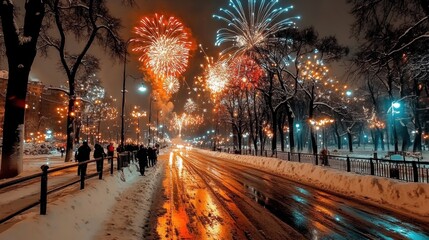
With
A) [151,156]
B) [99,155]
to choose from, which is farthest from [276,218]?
[151,156]

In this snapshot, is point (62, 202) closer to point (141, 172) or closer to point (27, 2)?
point (27, 2)

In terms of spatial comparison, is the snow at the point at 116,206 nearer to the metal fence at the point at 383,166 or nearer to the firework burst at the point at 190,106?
the metal fence at the point at 383,166

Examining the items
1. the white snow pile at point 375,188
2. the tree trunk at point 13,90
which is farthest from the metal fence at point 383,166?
the tree trunk at point 13,90

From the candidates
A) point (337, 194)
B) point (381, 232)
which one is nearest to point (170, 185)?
point (337, 194)

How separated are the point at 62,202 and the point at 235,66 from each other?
114ft

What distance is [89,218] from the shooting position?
8.84m

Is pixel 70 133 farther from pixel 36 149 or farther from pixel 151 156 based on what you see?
pixel 36 149

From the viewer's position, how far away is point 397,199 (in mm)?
12789

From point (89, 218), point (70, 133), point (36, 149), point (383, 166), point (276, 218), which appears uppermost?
point (70, 133)

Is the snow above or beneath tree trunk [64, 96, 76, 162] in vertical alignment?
beneath

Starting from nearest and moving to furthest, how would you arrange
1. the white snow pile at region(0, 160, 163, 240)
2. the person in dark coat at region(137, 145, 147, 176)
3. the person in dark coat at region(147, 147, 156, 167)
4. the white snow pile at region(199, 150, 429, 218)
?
the white snow pile at region(0, 160, 163, 240), the white snow pile at region(199, 150, 429, 218), the person in dark coat at region(137, 145, 147, 176), the person in dark coat at region(147, 147, 156, 167)

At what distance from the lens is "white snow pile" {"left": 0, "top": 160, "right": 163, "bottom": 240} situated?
6289 mm

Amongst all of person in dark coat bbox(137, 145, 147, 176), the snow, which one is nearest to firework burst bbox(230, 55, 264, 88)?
person in dark coat bbox(137, 145, 147, 176)

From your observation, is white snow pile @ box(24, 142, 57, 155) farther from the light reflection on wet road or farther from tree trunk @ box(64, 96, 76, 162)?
the light reflection on wet road
